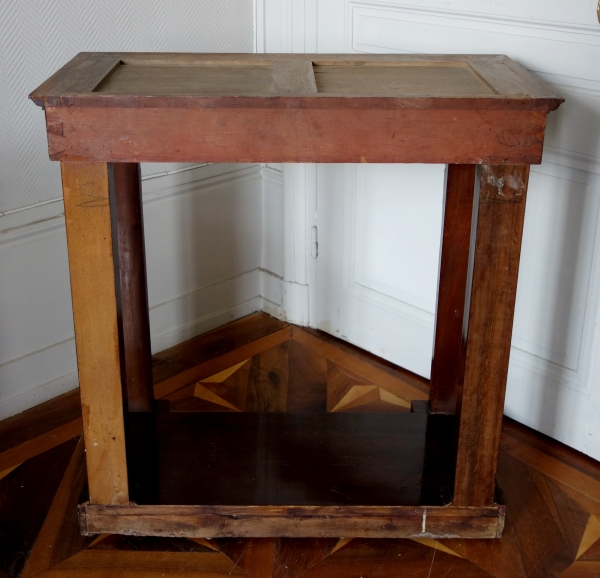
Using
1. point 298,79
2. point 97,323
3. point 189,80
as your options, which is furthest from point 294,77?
point 97,323

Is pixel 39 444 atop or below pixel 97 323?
below

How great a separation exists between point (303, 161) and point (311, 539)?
63cm

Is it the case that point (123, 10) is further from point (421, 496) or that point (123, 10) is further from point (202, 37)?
point (421, 496)

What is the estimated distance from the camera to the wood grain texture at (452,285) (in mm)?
1368

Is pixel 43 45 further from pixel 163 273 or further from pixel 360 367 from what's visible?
pixel 360 367

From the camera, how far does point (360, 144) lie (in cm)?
101

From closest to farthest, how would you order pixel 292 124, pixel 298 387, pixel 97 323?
pixel 292 124 → pixel 97 323 → pixel 298 387

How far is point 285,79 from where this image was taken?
112 cm

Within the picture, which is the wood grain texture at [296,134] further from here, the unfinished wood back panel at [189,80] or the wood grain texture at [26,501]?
the wood grain texture at [26,501]

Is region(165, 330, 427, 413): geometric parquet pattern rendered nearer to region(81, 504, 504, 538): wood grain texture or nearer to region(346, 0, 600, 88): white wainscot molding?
region(81, 504, 504, 538): wood grain texture

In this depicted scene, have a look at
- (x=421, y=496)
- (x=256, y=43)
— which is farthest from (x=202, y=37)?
(x=421, y=496)

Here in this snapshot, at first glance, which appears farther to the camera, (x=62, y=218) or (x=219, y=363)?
(x=219, y=363)

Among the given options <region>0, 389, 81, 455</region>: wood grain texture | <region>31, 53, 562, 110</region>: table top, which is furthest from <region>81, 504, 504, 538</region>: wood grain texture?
<region>31, 53, 562, 110</region>: table top

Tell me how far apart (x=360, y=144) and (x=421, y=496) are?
1.93 ft
